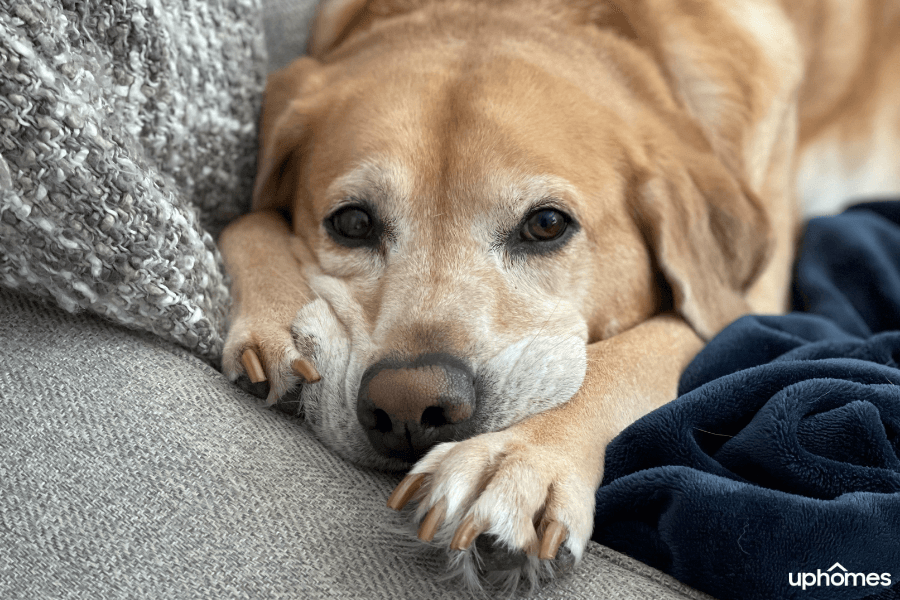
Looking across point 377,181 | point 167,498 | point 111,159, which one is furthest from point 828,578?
point 111,159

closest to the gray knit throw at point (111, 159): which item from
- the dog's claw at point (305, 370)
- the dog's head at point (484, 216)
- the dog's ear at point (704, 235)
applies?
the dog's claw at point (305, 370)

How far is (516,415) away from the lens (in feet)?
4.77

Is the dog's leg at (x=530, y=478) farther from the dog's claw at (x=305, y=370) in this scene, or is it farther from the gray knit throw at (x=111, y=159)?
the gray knit throw at (x=111, y=159)

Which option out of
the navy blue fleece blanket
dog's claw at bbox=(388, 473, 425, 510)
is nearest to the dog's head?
dog's claw at bbox=(388, 473, 425, 510)

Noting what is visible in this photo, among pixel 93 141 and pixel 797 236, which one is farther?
pixel 797 236

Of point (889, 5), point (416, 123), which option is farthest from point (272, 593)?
point (889, 5)

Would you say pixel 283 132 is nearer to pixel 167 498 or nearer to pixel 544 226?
pixel 544 226

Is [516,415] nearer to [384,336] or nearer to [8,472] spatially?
[384,336]

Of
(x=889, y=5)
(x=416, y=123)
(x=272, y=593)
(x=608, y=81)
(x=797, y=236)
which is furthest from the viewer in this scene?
(x=889, y=5)

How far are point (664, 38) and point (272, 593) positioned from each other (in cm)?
194

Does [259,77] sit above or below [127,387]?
above

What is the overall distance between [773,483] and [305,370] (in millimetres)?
889

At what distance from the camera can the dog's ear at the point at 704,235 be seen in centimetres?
189

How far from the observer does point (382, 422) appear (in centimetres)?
138
